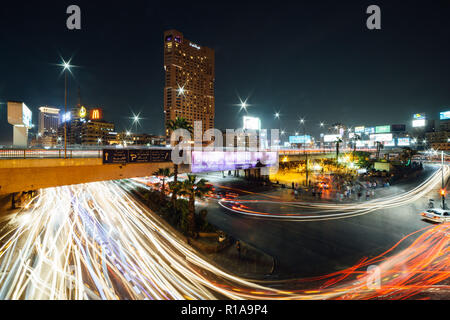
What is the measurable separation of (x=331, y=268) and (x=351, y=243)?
461 centimetres

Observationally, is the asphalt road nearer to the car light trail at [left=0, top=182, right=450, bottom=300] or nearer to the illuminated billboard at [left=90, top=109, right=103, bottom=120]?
the car light trail at [left=0, top=182, right=450, bottom=300]

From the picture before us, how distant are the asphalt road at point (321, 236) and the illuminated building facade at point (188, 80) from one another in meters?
118

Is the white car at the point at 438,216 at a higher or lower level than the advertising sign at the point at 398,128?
lower

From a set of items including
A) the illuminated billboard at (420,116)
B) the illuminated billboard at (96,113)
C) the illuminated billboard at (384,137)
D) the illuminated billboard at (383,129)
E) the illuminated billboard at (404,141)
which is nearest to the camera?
the illuminated billboard at (96,113)

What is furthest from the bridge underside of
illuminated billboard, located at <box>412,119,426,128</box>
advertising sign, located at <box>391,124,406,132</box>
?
illuminated billboard, located at <box>412,119,426,128</box>

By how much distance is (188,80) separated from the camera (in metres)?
144

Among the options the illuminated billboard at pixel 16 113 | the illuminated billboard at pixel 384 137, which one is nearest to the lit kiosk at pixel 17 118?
the illuminated billboard at pixel 16 113

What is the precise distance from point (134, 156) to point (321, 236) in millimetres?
18250

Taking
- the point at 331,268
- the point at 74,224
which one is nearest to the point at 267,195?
the point at 331,268

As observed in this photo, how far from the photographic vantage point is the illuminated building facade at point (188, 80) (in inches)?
5330

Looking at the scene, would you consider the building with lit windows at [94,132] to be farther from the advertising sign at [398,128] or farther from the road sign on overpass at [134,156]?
the advertising sign at [398,128]

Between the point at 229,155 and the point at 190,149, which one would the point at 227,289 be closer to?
the point at 190,149

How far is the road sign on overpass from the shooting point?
16395 mm
